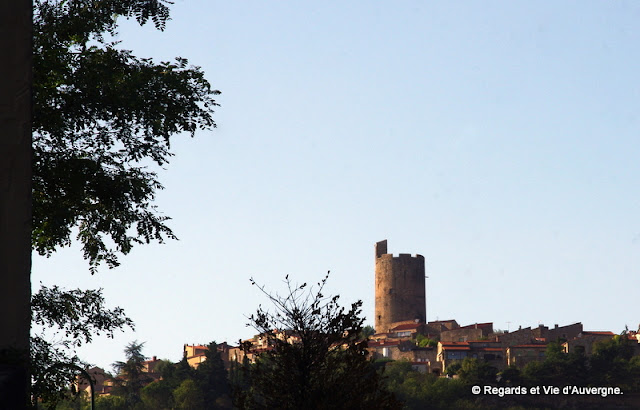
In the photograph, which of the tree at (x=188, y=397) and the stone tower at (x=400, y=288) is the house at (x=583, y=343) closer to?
the stone tower at (x=400, y=288)

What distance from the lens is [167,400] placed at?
127438 millimetres

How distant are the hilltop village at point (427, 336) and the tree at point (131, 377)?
5238mm

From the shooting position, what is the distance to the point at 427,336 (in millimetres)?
141250

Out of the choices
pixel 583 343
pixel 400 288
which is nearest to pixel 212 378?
pixel 400 288

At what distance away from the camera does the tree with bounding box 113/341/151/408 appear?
13240cm

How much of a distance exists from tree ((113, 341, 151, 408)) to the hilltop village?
206 inches

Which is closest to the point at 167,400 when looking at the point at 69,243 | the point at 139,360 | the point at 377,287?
the point at 139,360

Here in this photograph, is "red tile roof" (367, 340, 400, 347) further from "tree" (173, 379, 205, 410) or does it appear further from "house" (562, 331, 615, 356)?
"tree" (173, 379, 205, 410)

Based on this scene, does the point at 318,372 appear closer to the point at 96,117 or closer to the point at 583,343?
the point at 96,117

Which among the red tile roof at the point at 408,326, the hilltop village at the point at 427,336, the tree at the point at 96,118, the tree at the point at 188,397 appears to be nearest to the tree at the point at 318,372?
the tree at the point at 96,118

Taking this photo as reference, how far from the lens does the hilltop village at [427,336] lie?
13212cm

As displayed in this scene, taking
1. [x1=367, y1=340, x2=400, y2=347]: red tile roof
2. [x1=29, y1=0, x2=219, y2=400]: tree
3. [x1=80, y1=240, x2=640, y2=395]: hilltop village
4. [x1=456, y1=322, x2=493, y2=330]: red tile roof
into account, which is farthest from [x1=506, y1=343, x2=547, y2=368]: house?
[x1=29, y1=0, x2=219, y2=400]: tree

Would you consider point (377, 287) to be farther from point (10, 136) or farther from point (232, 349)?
point (10, 136)

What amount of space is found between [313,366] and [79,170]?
5.07m
